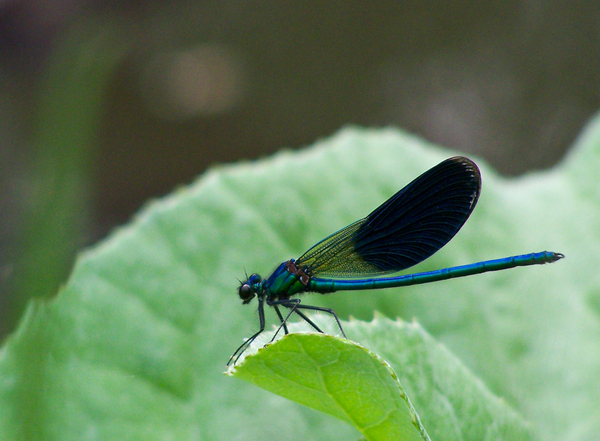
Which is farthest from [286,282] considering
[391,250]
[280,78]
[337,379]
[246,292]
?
[280,78]

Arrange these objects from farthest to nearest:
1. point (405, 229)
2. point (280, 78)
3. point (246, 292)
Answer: point (280, 78), point (405, 229), point (246, 292)

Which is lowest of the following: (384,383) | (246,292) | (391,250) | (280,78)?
(384,383)

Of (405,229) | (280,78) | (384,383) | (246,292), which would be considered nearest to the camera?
(384,383)

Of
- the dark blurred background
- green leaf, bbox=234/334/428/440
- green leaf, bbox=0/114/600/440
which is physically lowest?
green leaf, bbox=234/334/428/440

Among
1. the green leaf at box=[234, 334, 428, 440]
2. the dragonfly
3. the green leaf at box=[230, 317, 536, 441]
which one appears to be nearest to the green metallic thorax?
the dragonfly

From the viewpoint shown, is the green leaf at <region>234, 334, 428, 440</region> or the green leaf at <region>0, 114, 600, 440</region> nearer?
the green leaf at <region>234, 334, 428, 440</region>

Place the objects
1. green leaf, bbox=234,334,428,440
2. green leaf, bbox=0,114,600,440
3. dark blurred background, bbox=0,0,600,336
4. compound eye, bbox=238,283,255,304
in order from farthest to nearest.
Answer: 1. dark blurred background, bbox=0,0,600,336
2. compound eye, bbox=238,283,255,304
3. green leaf, bbox=0,114,600,440
4. green leaf, bbox=234,334,428,440

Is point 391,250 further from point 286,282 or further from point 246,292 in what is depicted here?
point 246,292

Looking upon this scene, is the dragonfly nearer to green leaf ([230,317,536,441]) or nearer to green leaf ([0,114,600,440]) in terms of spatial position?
green leaf ([0,114,600,440])
